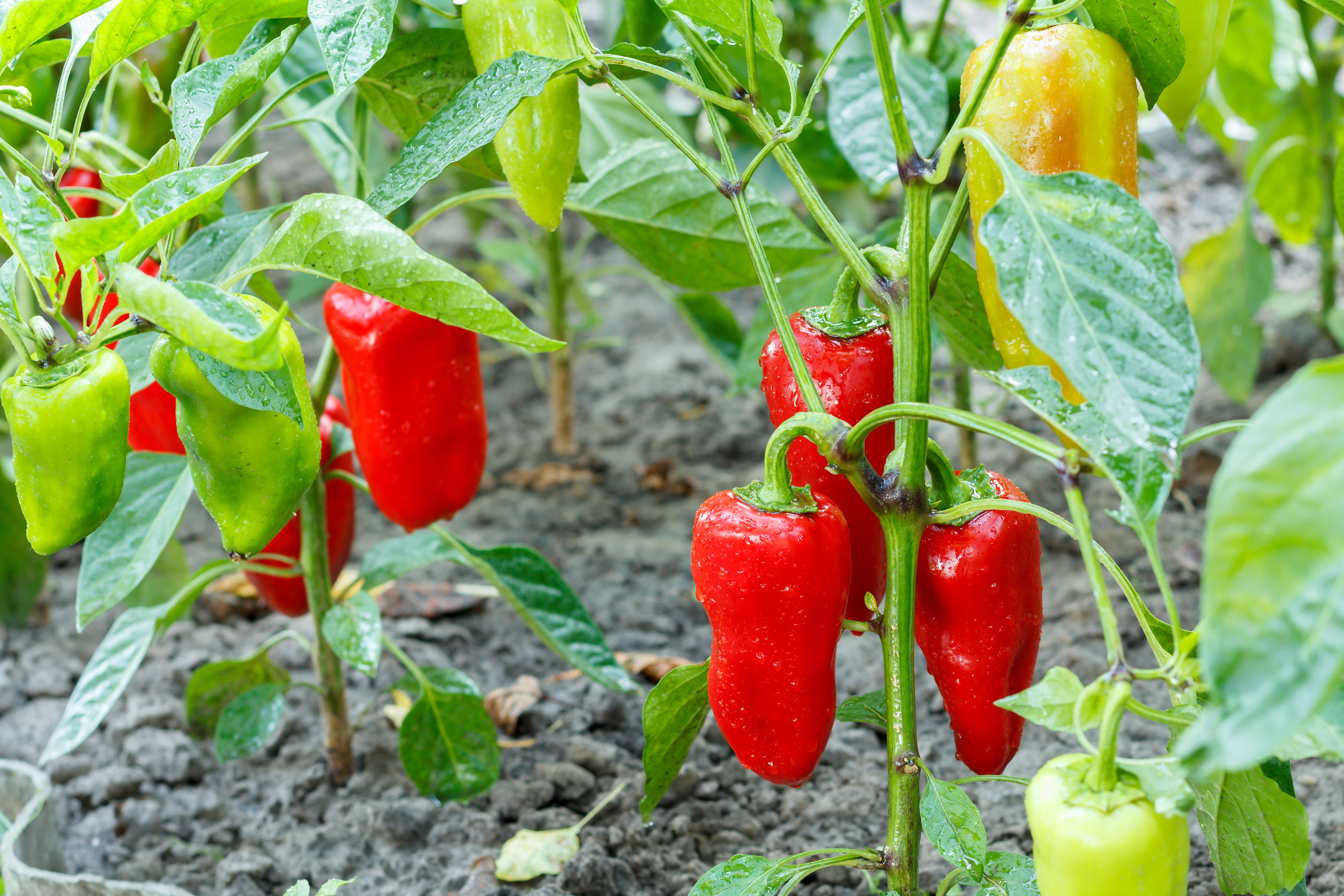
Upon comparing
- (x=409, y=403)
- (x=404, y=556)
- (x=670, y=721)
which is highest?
(x=409, y=403)

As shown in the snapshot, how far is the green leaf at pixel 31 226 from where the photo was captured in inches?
24.2

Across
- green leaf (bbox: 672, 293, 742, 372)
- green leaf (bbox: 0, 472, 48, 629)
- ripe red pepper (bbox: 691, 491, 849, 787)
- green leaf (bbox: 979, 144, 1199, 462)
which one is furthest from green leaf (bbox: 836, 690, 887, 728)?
green leaf (bbox: 0, 472, 48, 629)

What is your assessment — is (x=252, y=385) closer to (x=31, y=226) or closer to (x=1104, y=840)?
(x=31, y=226)

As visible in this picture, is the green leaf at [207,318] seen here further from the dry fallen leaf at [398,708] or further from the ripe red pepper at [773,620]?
the dry fallen leaf at [398,708]

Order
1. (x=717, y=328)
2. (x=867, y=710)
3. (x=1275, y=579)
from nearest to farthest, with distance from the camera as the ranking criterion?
(x=1275, y=579), (x=867, y=710), (x=717, y=328)

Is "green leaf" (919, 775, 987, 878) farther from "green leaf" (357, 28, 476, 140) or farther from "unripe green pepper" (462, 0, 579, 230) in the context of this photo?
"green leaf" (357, 28, 476, 140)

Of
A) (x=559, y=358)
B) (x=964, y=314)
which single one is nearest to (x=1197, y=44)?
(x=964, y=314)

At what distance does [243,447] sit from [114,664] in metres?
0.49

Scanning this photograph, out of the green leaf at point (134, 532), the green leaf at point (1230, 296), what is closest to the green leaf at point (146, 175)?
the green leaf at point (134, 532)

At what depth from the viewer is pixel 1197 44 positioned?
682 mm

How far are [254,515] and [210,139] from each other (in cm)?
222

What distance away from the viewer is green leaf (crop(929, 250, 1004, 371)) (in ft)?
2.71

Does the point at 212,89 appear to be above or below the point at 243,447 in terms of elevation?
above

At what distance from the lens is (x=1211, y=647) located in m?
0.39
